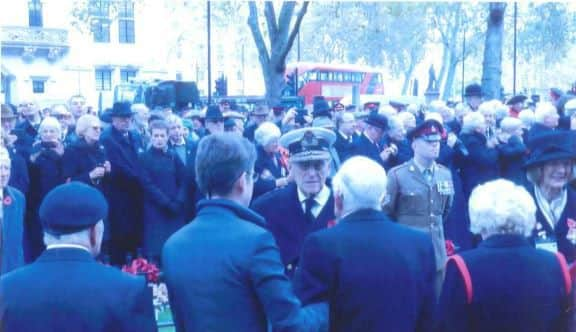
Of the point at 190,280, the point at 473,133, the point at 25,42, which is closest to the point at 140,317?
the point at 190,280

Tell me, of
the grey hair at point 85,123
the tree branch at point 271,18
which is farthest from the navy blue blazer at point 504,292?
the tree branch at point 271,18

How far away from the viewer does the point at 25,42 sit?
2938 centimetres

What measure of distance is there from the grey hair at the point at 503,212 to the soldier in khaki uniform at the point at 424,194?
220cm

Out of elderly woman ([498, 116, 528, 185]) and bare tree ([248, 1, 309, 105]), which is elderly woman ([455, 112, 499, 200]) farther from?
bare tree ([248, 1, 309, 105])

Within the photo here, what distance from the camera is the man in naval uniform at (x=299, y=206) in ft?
17.1

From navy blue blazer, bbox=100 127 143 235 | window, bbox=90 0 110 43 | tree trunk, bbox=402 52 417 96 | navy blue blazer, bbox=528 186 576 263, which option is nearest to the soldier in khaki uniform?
navy blue blazer, bbox=528 186 576 263

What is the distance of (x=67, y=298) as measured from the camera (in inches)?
120

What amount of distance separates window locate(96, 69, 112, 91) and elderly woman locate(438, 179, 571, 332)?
34.2m

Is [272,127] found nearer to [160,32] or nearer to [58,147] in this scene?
[58,147]

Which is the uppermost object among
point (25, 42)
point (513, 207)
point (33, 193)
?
point (25, 42)

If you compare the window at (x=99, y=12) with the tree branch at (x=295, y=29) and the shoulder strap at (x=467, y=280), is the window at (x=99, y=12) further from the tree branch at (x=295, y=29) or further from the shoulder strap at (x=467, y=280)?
the shoulder strap at (x=467, y=280)

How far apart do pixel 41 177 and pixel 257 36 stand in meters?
12.9

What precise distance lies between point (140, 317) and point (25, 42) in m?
28.4

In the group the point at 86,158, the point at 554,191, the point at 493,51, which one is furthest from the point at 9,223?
the point at 493,51
